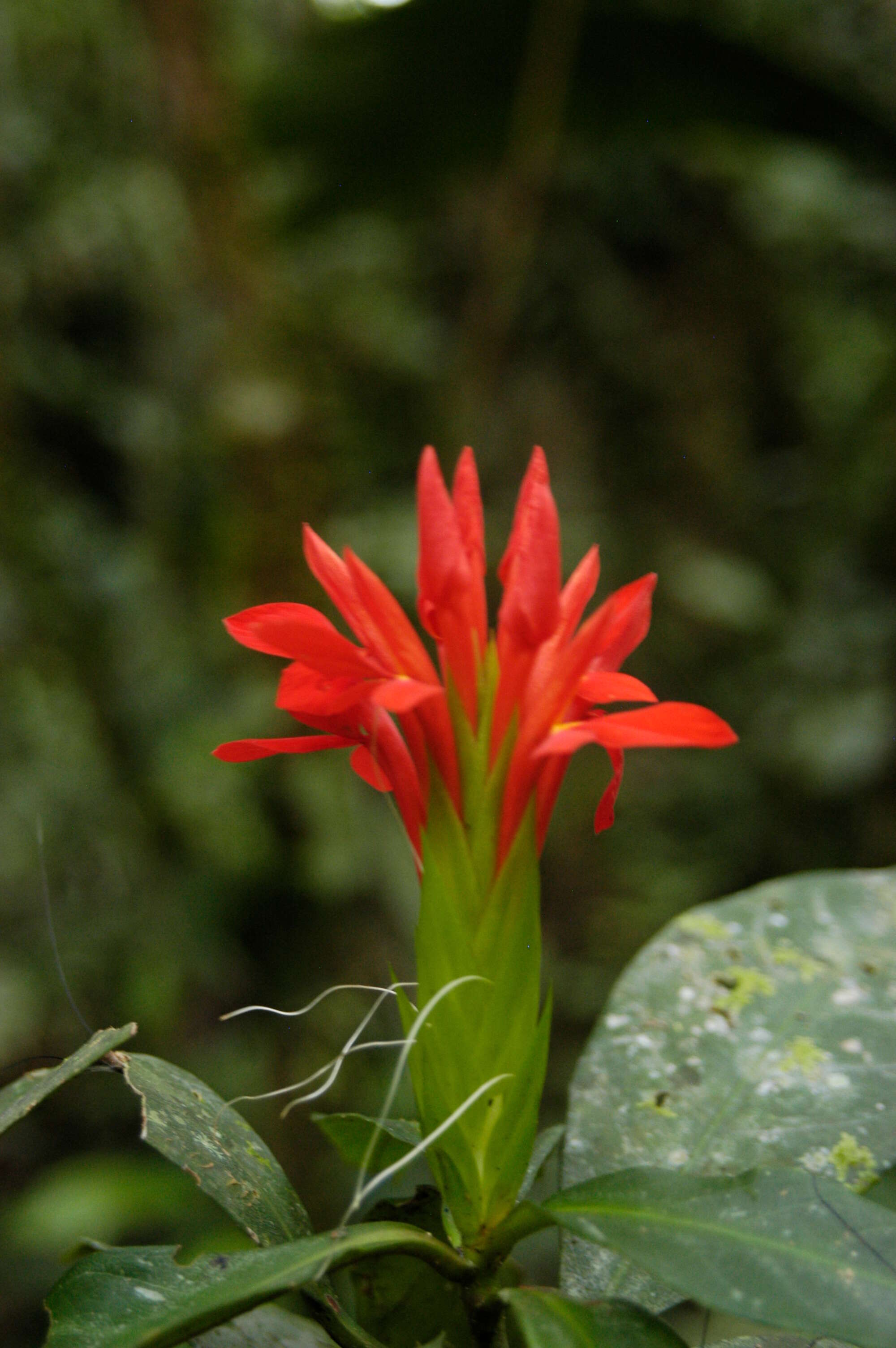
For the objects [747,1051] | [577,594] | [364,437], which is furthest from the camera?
[364,437]

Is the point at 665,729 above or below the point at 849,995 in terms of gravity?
above

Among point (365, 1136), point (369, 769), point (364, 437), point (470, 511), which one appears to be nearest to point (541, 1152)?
point (365, 1136)

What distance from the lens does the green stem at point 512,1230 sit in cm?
36

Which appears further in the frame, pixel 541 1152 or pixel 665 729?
pixel 541 1152

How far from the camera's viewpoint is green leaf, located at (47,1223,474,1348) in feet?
0.97

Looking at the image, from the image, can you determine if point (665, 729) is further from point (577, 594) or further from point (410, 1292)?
point (410, 1292)

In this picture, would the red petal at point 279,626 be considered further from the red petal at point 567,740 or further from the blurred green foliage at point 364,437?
the blurred green foliage at point 364,437

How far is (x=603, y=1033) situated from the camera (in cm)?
54

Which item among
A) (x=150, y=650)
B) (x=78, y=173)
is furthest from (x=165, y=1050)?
(x=78, y=173)

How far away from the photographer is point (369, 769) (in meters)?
0.44

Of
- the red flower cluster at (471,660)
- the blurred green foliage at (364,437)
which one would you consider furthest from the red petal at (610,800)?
the blurred green foliage at (364,437)

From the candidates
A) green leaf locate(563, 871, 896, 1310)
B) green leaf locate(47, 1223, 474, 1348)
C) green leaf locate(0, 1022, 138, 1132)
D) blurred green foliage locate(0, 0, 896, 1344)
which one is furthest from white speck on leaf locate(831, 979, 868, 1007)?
blurred green foliage locate(0, 0, 896, 1344)

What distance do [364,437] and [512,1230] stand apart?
1.93 meters

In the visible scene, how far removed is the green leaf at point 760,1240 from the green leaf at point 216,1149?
12 cm
